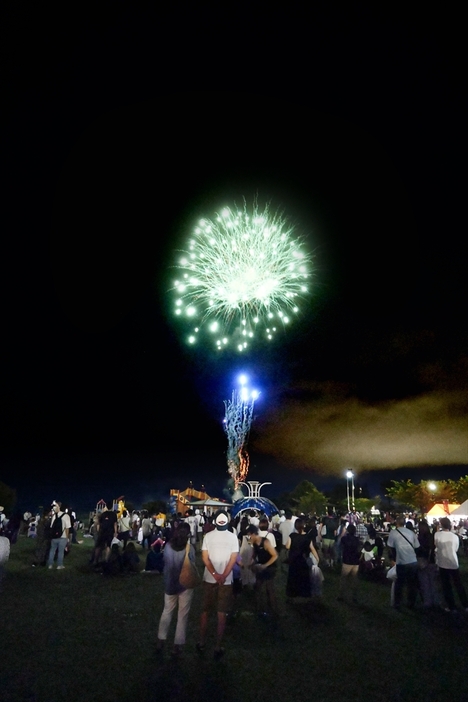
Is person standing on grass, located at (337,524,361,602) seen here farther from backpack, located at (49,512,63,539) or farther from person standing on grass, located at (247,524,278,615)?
backpack, located at (49,512,63,539)

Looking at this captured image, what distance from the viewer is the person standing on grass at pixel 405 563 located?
888 centimetres

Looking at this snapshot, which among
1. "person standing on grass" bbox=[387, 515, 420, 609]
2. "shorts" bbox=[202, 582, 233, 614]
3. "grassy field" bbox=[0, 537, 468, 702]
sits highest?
"person standing on grass" bbox=[387, 515, 420, 609]

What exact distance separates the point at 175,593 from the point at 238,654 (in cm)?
115

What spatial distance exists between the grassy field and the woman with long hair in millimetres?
270

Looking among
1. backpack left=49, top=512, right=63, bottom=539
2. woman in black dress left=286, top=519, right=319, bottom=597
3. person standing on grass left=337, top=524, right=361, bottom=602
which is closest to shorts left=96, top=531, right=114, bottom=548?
backpack left=49, top=512, right=63, bottom=539

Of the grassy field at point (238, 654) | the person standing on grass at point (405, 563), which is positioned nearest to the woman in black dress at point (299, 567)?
the grassy field at point (238, 654)

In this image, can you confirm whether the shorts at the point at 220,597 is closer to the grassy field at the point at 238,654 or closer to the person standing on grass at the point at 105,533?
the grassy field at the point at 238,654

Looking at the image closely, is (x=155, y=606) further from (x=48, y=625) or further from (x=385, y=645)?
(x=385, y=645)

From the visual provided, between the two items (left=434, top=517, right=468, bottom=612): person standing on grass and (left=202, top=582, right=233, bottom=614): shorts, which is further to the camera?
(left=434, top=517, right=468, bottom=612): person standing on grass

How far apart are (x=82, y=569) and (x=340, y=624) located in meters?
8.70

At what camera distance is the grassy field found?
491 cm

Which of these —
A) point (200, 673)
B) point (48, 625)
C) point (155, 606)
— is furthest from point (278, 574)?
point (200, 673)

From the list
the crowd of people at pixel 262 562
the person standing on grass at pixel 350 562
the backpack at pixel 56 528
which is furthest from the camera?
the backpack at pixel 56 528

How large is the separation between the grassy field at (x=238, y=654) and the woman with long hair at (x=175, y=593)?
0.88 ft
